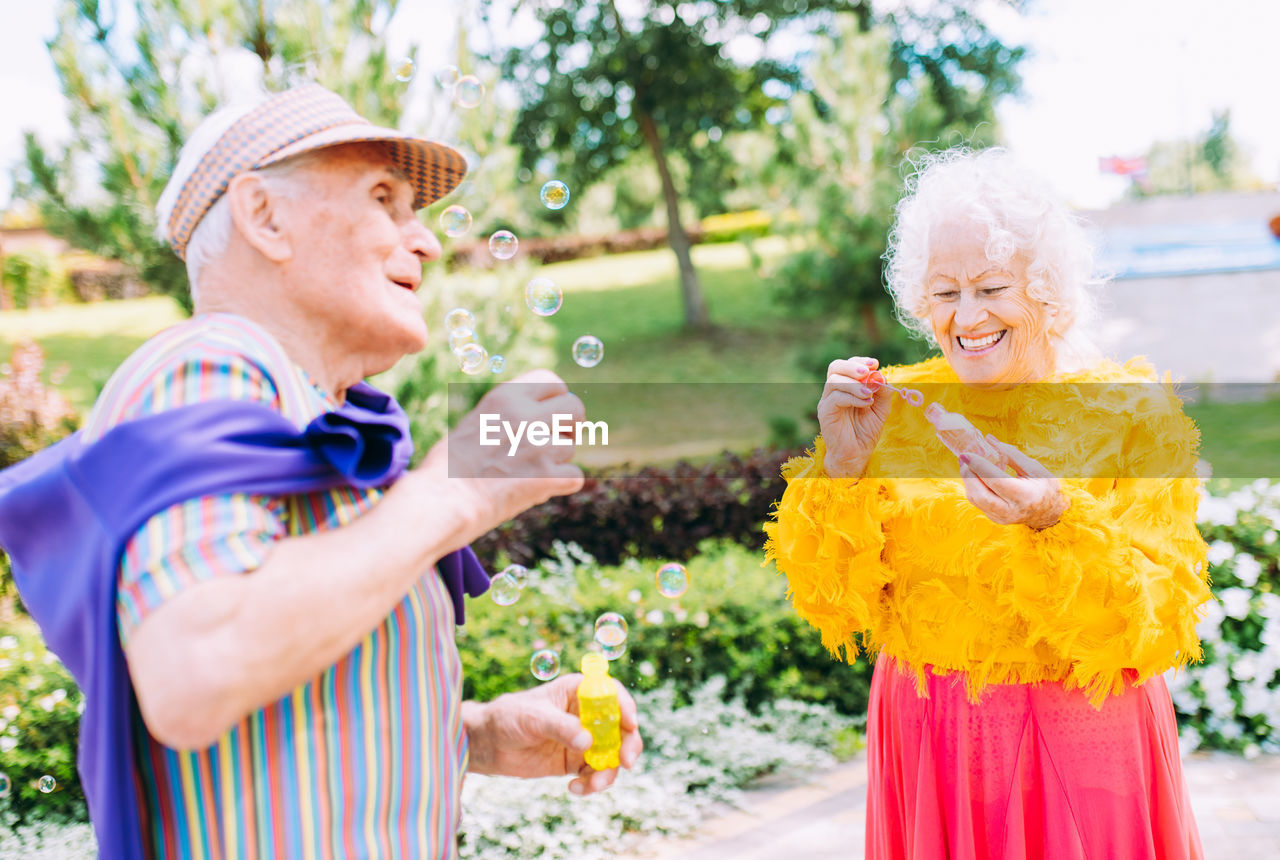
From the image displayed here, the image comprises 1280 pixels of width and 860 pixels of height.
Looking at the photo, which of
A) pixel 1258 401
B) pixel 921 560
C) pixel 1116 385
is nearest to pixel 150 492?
pixel 921 560

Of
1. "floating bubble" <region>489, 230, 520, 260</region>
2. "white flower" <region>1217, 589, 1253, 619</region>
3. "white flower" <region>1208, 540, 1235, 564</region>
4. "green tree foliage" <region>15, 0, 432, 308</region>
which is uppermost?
"green tree foliage" <region>15, 0, 432, 308</region>

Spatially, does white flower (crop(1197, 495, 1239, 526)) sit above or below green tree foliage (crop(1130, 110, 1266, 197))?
below

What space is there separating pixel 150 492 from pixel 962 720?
1688 millimetres

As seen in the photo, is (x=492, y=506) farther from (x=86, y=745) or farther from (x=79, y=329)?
(x=79, y=329)

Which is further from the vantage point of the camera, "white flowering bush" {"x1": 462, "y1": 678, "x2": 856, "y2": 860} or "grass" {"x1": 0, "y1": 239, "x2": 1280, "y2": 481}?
"grass" {"x1": 0, "y1": 239, "x2": 1280, "y2": 481}

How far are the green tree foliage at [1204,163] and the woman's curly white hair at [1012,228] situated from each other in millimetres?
51224

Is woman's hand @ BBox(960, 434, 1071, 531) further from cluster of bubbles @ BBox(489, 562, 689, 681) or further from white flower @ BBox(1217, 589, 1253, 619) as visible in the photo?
white flower @ BBox(1217, 589, 1253, 619)

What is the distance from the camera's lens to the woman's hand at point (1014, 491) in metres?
1.72

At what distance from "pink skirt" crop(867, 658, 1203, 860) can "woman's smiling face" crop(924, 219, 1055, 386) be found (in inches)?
27.3

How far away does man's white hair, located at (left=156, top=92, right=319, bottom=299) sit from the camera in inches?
50.4

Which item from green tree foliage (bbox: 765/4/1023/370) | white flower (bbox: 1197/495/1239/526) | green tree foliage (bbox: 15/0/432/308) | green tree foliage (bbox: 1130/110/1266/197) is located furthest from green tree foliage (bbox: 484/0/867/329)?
green tree foliage (bbox: 1130/110/1266/197)

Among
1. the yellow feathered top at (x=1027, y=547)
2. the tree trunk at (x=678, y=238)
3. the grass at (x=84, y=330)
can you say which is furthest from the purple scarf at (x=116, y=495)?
the tree trunk at (x=678, y=238)

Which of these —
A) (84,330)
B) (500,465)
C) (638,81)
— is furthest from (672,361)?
(500,465)

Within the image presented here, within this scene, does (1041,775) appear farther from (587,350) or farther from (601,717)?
(587,350)
